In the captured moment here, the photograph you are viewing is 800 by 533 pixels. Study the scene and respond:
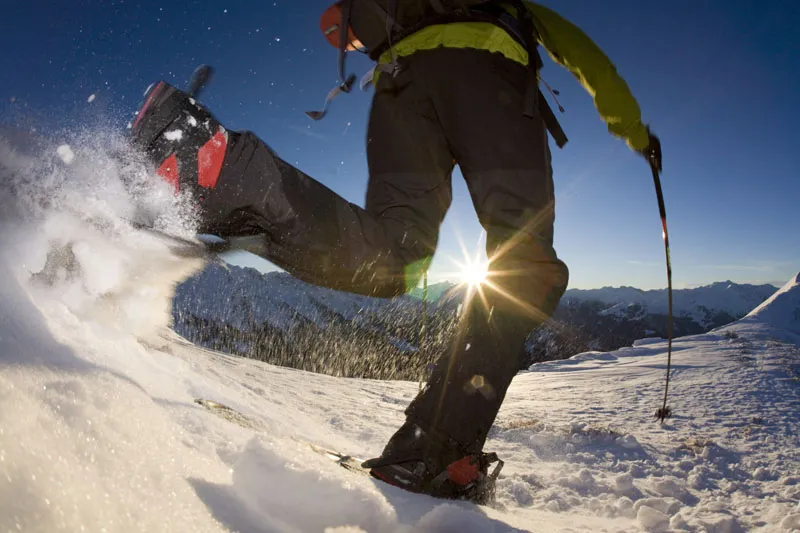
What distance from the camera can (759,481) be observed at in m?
1.92

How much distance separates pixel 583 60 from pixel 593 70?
0.20 ft

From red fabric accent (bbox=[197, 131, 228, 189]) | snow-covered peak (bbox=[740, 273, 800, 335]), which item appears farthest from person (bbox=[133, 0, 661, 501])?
snow-covered peak (bbox=[740, 273, 800, 335])

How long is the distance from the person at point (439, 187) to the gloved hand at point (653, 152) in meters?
0.14

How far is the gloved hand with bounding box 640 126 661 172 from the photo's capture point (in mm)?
2020

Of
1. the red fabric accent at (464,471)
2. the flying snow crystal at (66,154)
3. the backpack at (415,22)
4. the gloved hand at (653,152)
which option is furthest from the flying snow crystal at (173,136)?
the gloved hand at (653,152)

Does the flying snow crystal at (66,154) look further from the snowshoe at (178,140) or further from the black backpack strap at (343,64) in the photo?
the black backpack strap at (343,64)

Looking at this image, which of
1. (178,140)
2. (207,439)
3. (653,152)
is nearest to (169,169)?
(178,140)

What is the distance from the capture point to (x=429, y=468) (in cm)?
133

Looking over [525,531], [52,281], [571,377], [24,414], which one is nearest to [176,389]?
[52,281]

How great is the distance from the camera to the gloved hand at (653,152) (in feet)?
6.63

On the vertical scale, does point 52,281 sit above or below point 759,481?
A: above

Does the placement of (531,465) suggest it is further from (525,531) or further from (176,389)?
(176,389)

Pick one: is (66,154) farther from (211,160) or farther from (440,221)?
A: (440,221)

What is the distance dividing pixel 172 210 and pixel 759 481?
2.60 m
